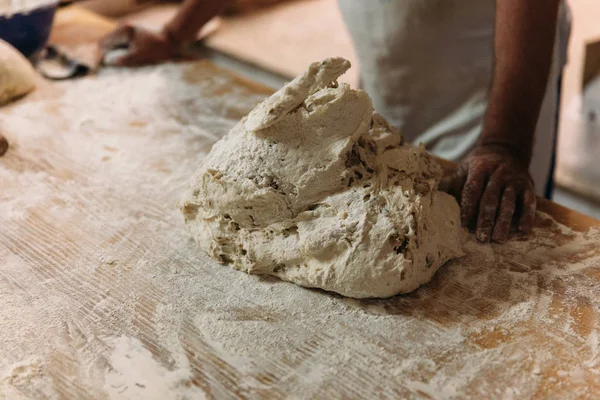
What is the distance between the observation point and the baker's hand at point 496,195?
1.23 metres

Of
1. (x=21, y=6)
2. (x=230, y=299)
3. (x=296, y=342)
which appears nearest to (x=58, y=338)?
(x=230, y=299)

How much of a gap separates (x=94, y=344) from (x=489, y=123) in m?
1.04

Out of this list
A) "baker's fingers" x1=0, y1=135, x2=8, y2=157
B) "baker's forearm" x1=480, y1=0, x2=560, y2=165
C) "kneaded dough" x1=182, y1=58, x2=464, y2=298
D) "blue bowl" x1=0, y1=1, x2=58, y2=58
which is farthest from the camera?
"blue bowl" x1=0, y1=1, x2=58, y2=58

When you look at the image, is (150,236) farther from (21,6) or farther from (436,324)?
(21,6)

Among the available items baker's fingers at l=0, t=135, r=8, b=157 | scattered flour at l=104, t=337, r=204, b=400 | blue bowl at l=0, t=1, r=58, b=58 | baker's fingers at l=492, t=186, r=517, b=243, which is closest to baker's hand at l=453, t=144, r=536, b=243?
baker's fingers at l=492, t=186, r=517, b=243

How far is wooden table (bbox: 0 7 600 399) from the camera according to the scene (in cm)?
95

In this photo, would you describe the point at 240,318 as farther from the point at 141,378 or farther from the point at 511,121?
the point at 511,121

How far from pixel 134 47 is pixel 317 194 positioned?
1361 millimetres

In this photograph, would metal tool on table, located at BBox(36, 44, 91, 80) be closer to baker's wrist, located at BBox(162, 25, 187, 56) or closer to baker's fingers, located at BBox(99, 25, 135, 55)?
baker's fingers, located at BBox(99, 25, 135, 55)

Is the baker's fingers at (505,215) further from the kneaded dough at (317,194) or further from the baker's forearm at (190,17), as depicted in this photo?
the baker's forearm at (190,17)

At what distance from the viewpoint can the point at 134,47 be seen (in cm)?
219

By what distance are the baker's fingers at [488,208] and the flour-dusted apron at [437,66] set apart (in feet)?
2.12

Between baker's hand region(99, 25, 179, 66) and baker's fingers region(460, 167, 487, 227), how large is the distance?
1.44m

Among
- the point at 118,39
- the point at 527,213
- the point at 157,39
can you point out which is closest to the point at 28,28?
the point at 118,39
